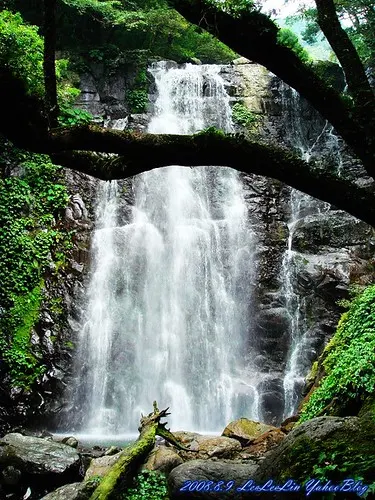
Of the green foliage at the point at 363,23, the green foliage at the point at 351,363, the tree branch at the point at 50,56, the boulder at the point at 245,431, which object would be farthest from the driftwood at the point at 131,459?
the green foliage at the point at 363,23

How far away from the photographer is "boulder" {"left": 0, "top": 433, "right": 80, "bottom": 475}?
→ 6.67 m

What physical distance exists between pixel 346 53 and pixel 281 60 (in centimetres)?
75

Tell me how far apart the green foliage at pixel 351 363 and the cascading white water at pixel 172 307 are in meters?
4.37

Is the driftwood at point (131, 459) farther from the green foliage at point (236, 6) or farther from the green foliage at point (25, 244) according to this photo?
the green foliage at point (236, 6)

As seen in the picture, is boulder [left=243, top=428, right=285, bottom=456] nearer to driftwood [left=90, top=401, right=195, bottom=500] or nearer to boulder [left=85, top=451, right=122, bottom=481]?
driftwood [left=90, top=401, right=195, bottom=500]

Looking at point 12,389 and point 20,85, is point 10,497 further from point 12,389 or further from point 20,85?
point 20,85

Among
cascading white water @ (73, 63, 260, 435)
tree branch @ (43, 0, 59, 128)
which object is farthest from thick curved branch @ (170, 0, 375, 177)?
cascading white water @ (73, 63, 260, 435)

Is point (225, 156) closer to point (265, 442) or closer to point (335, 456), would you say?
point (335, 456)

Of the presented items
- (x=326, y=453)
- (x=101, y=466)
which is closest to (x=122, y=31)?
(x=101, y=466)

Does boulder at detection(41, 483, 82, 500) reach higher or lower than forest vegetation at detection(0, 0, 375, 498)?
lower

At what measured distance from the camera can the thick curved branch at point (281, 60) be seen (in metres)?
3.54

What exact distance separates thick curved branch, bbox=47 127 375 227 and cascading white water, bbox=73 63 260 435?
27.9 feet

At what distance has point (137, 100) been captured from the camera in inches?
753

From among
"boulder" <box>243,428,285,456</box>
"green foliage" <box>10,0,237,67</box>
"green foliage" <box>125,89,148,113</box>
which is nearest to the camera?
"boulder" <box>243,428,285,456</box>
